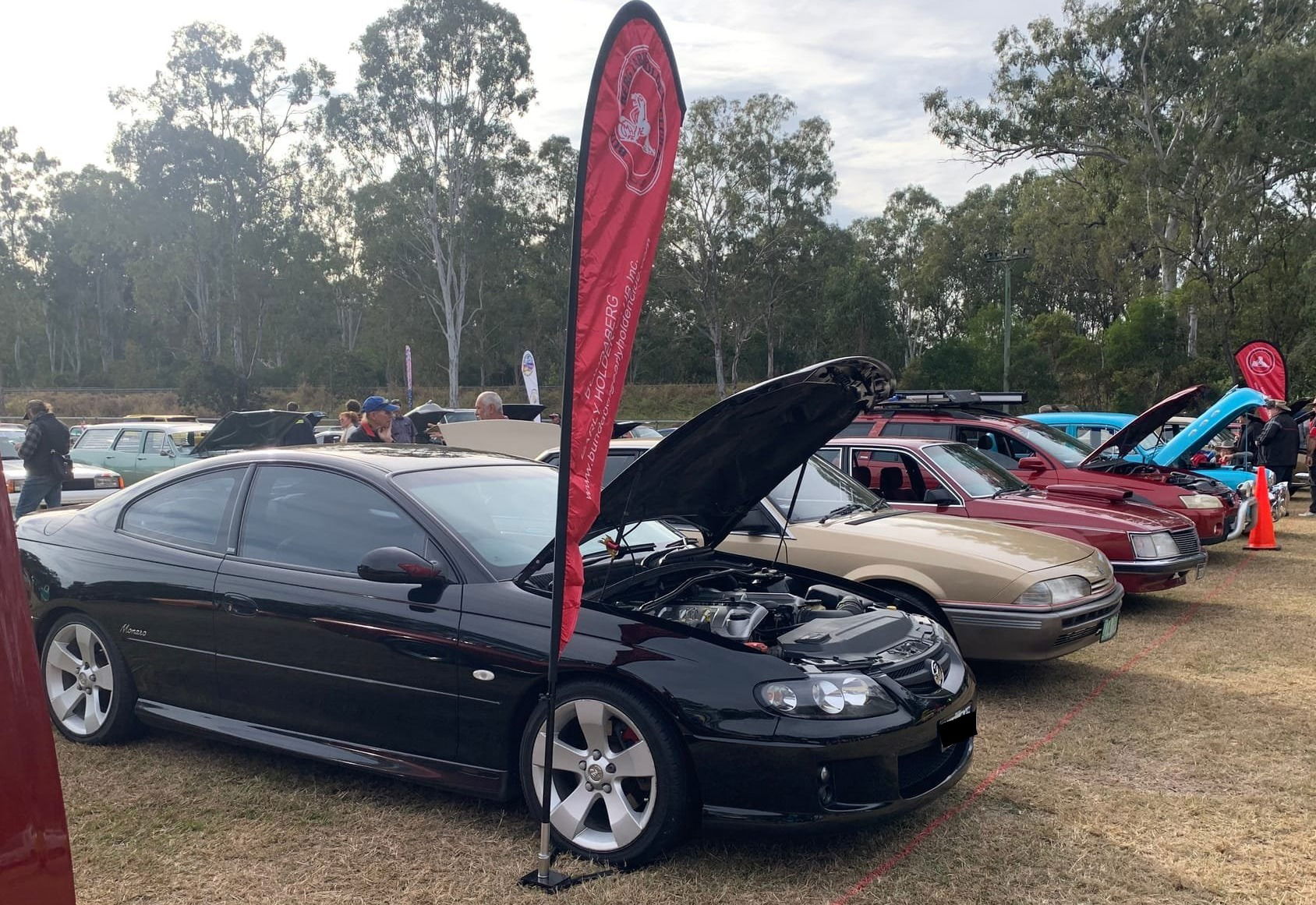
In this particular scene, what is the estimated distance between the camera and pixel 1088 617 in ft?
19.2

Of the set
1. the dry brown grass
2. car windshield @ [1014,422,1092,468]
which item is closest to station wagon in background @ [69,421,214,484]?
the dry brown grass

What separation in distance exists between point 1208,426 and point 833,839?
337 inches

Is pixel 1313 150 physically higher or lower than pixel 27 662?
higher

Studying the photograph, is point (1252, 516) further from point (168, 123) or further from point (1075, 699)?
point (168, 123)

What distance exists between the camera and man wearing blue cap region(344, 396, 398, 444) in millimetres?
9180

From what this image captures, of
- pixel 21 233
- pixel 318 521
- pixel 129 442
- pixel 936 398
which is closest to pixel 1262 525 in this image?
pixel 936 398

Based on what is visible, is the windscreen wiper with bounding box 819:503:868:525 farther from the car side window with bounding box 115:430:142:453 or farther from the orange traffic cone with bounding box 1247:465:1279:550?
the car side window with bounding box 115:430:142:453

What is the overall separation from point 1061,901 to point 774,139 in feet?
154

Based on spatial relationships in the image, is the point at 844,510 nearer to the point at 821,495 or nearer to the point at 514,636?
the point at 821,495

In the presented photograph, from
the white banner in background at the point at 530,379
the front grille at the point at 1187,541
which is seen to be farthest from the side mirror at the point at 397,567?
the white banner in background at the point at 530,379

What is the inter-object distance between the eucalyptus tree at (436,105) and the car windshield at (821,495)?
38020mm

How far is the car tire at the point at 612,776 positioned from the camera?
11.5ft

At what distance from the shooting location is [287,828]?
401 centimetres

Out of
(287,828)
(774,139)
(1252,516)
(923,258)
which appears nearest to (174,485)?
(287,828)
